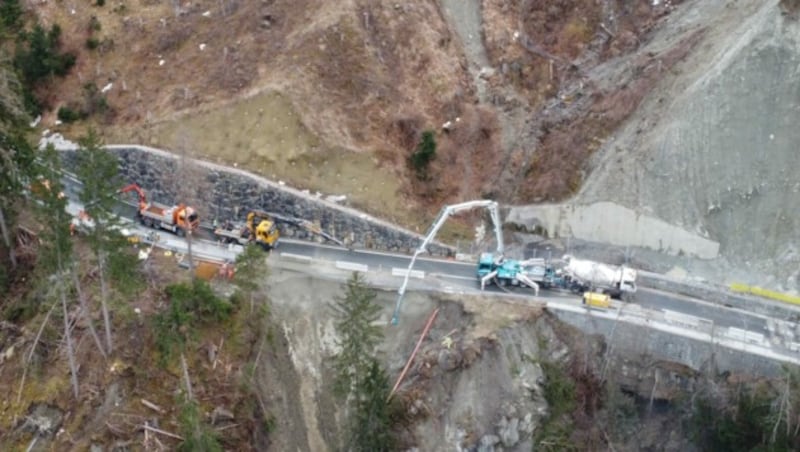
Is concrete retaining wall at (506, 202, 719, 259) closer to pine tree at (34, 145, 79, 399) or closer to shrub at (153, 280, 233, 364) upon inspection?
shrub at (153, 280, 233, 364)

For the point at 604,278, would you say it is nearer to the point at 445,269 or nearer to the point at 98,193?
the point at 445,269

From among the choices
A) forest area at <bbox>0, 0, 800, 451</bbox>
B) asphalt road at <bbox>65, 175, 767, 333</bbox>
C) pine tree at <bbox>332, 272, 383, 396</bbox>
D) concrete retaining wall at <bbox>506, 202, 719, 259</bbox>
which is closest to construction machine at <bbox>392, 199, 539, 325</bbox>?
asphalt road at <bbox>65, 175, 767, 333</bbox>

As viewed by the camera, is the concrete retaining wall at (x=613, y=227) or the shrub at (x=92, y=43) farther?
the shrub at (x=92, y=43)

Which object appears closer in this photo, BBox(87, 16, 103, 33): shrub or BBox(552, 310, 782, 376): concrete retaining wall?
BBox(552, 310, 782, 376): concrete retaining wall

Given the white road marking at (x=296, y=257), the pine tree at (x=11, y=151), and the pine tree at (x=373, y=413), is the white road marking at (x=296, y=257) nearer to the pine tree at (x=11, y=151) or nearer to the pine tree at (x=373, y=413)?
the pine tree at (x=373, y=413)

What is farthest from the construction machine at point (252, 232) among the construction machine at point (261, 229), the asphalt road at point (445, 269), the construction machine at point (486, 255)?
the construction machine at point (486, 255)

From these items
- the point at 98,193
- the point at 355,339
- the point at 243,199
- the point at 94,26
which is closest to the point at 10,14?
the point at 94,26

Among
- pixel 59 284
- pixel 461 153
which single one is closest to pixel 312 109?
pixel 461 153
